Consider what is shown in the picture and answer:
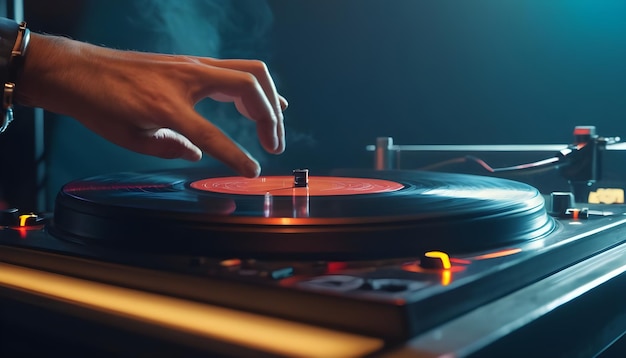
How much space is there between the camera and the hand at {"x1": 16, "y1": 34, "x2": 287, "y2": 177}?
2.16 feet

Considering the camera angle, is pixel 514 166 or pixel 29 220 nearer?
pixel 29 220

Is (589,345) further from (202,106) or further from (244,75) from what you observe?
(202,106)

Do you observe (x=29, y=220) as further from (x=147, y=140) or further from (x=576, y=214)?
(x=576, y=214)

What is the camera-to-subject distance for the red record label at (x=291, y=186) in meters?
0.86

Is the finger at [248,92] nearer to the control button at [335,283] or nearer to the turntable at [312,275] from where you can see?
the turntable at [312,275]

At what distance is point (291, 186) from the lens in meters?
0.95

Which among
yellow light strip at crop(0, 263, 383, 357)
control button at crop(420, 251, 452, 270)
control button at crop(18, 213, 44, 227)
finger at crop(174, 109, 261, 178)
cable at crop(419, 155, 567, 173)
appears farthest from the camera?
cable at crop(419, 155, 567, 173)

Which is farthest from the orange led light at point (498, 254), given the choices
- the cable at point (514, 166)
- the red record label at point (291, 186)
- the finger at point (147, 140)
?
the cable at point (514, 166)

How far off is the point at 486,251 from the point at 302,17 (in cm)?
154

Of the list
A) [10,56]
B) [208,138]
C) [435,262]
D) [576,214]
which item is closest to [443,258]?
[435,262]

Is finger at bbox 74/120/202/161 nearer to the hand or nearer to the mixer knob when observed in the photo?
the hand

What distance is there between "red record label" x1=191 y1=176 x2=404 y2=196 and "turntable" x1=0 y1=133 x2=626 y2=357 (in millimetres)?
74

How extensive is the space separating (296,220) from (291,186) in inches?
14.4

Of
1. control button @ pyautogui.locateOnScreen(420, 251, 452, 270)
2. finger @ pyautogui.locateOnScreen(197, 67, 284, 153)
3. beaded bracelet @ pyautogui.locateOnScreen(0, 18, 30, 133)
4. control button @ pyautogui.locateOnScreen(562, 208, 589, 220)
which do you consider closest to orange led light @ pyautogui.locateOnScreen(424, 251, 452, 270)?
control button @ pyautogui.locateOnScreen(420, 251, 452, 270)
